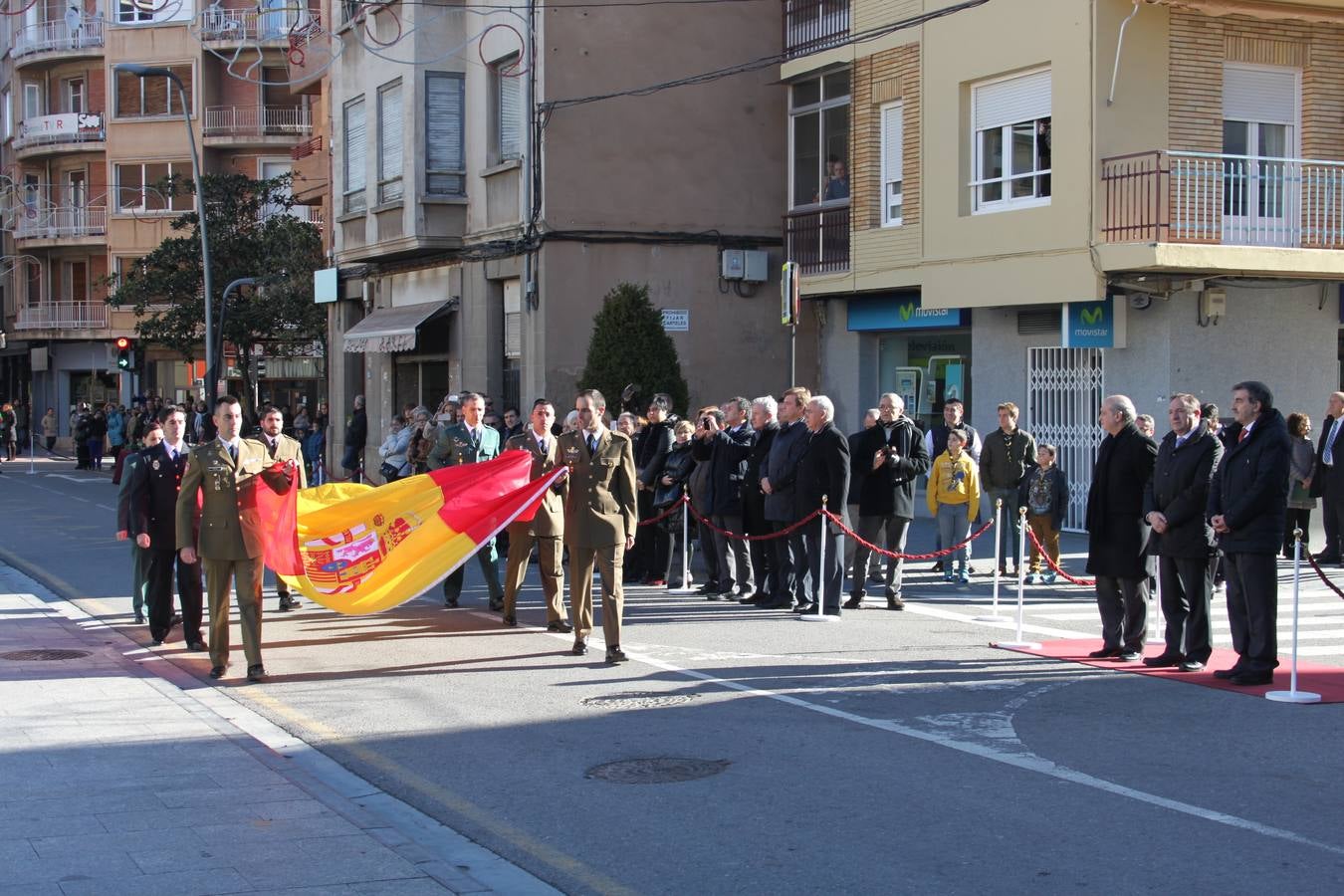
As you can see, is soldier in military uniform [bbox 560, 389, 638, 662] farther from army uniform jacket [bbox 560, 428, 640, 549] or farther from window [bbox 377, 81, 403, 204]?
window [bbox 377, 81, 403, 204]

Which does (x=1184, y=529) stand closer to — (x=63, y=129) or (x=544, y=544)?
(x=544, y=544)

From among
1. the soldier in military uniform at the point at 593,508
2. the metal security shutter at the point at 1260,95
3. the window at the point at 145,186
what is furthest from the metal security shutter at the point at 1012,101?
the window at the point at 145,186

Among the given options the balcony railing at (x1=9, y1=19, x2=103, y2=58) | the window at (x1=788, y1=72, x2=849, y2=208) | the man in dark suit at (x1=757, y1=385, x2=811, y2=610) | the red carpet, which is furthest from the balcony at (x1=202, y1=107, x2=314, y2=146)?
the red carpet

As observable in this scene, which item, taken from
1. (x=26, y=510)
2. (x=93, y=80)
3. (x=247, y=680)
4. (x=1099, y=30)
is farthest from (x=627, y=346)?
(x=93, y=80)

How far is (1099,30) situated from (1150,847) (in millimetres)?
15030

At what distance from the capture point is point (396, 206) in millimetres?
28594

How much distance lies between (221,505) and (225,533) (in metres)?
0.20

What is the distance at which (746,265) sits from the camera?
26.2 m

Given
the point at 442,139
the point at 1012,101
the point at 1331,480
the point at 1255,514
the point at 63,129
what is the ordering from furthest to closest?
the point at 63,129, the point at 442,139, the point at 1012,101, the point at 1331,480, the point at 1255,514

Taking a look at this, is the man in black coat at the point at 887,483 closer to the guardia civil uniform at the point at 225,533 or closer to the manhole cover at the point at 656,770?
the guardia civil uniform at the point at 225,533

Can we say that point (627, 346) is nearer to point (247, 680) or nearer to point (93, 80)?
point (247, 680)

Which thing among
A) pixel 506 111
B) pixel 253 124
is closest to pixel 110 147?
pixel 253 124

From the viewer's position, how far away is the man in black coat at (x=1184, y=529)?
10.9m

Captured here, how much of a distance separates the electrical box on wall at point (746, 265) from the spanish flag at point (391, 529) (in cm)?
1327
